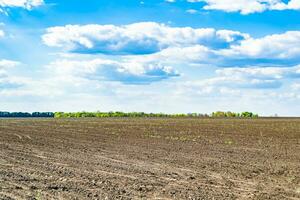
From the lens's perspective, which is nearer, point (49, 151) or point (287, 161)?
point (287, 161)

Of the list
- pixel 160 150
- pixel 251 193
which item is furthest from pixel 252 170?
pixel 160 150

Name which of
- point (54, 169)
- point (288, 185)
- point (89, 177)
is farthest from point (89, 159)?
point (288, 185)

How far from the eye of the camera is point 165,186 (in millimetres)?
15219

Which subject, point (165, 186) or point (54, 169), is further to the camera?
point (54, 169)

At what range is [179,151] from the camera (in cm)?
2731

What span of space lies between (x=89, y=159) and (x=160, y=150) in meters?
6.08

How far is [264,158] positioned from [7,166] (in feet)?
38.0

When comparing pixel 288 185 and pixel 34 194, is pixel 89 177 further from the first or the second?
pixel 288 185

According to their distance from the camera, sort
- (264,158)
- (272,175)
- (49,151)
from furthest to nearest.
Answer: (49,151), (264,158), (272,175)

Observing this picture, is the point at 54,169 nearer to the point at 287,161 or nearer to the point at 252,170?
the point at 252,170

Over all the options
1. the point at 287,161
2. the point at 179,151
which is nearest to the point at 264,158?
the point at 287,161

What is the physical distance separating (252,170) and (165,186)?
18.4 feet

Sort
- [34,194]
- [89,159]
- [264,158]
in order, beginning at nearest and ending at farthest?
[34,194], [89,159], [264,158]

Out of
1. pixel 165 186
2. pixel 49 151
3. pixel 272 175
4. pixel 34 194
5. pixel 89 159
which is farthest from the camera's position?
pixel 49 151
